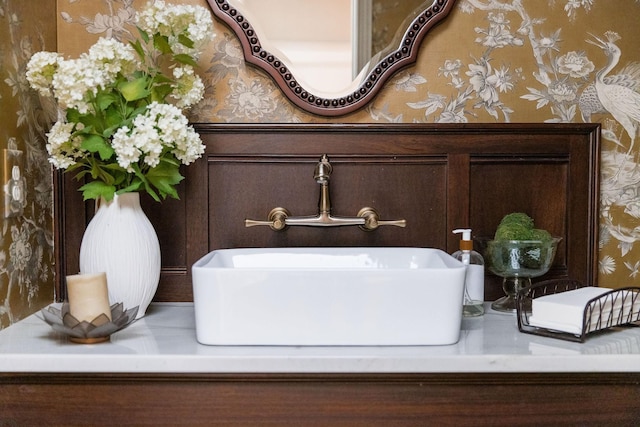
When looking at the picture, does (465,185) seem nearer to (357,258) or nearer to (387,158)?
(387,158)

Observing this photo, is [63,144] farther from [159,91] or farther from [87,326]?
[87,326]

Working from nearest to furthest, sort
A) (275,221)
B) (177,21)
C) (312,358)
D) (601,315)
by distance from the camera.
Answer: (312,358), (601,315), (177,21), (275,221)

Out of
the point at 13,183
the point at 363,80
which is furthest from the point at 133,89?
the point at 363,80

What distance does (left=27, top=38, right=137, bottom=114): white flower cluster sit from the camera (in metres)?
1.16

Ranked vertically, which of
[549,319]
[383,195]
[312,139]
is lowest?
[549,319]

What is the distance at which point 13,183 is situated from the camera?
1.23 meters

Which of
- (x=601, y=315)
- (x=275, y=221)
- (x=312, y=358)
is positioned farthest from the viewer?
(x=275, y=221)

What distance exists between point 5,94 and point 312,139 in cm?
63

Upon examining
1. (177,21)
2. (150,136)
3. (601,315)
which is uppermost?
(177,21)

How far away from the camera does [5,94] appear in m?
1.20

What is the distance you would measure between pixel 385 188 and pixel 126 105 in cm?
60

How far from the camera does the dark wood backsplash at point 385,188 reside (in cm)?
147

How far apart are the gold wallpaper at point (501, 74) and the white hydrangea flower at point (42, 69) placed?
1.14 feet

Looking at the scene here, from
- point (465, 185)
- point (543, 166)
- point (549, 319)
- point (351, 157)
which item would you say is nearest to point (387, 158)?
point (351, 157)
